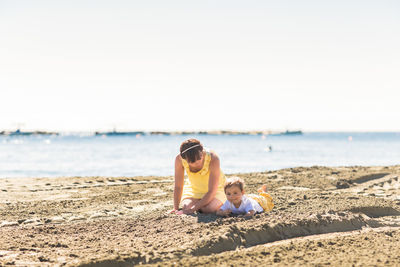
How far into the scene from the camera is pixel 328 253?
3758 mm

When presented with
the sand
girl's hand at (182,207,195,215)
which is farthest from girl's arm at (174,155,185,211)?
the sand

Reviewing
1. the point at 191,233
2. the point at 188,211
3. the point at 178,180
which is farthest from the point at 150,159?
the point at 191,233

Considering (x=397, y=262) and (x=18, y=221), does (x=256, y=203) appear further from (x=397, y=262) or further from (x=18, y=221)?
(x=18, y=221)

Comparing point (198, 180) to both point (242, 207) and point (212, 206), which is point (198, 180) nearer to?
point (212, 206)

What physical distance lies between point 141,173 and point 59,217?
11336mm

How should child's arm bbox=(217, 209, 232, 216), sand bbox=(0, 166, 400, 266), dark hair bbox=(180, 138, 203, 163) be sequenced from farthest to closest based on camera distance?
child's arm bbox=(217, 209, 232, 216) < dark hair bbox=(180, 138, 203, 163) < sand bbox=(0, 166, 400, 266)

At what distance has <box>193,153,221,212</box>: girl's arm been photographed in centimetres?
509

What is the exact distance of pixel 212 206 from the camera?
5.16 m

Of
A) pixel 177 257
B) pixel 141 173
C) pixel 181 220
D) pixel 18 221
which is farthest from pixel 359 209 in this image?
pixel 141 173

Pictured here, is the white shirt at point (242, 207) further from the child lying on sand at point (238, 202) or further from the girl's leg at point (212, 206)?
the girl's leg at point (212, 206)

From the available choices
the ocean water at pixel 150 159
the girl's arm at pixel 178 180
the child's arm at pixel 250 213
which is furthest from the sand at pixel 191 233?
the ocean water at pixel 150 159

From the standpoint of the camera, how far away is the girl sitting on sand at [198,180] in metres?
4.93

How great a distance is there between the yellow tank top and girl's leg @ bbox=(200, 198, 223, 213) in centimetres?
9

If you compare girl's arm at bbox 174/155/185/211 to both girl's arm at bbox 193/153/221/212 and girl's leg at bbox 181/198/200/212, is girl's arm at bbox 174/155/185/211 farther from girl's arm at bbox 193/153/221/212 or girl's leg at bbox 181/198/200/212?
girl's arm at bbox 193/153/221/212
